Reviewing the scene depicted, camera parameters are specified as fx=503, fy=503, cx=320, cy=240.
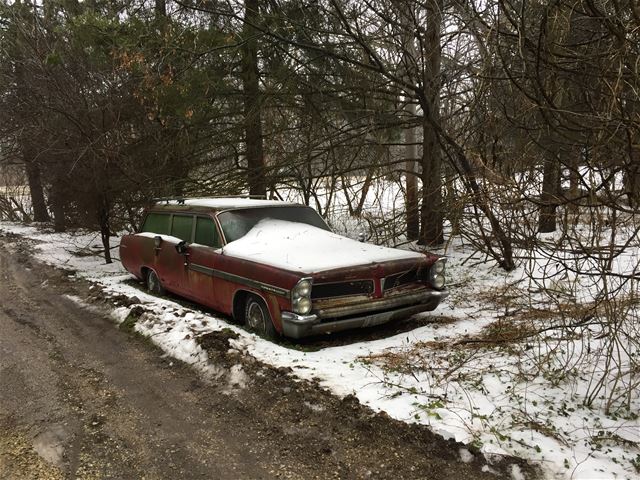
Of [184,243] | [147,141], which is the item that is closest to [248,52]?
[147,141]

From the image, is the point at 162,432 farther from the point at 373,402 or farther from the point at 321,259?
the point at 321,259

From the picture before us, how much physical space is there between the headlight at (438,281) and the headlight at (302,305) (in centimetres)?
171

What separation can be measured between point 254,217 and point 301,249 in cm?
112

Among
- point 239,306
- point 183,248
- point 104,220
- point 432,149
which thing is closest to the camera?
point 239,306

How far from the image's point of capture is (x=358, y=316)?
17.1 feet

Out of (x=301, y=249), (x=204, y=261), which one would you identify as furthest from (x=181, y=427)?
(x=204, y=261)

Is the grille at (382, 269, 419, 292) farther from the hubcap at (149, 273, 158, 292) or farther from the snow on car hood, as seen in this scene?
the hubcap at (149, 273, 158, 292)

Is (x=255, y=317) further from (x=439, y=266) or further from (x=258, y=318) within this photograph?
(x=439, y=266)

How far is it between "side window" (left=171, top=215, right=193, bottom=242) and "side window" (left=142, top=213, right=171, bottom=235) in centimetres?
26

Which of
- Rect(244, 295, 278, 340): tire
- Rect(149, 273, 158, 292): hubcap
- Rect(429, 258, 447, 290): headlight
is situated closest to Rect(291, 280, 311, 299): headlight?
Rect(244, 295, 278, 340): tire

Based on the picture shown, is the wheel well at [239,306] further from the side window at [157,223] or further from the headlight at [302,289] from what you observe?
the side window at [157,223]

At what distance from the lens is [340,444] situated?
3416 millimetres

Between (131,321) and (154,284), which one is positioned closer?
(131,321)

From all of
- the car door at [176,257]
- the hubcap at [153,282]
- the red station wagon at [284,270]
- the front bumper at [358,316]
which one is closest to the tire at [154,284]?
the hubcap at [153,282]
